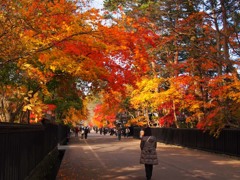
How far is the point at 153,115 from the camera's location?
45938 millimetres

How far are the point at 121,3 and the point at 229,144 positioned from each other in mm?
10784

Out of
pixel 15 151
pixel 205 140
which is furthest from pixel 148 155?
pixel 205 140

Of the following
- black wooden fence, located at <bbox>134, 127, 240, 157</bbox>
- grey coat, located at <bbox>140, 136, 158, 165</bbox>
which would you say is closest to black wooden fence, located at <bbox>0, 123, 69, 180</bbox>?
grey coat, located at <bbox>140, 136, 158, 165</bbox>

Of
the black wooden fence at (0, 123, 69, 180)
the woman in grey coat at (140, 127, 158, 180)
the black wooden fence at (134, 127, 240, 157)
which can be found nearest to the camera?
the black wooden fence at (0, 123, 69, 180)

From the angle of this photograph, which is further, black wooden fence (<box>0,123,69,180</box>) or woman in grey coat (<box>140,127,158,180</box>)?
woman in grey coat (<box>140,127,158,180</box>)

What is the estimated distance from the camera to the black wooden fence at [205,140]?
20.1 metres

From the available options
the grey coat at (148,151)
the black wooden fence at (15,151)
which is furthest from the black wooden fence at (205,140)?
the black wooden fence at (15,151)

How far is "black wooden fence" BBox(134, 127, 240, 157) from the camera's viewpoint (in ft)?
65.9

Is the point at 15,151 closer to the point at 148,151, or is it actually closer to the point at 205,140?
the point at 148,151

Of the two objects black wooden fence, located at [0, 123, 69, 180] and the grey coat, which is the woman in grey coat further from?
black wooden fence, located at [0, 123, 69, 180]

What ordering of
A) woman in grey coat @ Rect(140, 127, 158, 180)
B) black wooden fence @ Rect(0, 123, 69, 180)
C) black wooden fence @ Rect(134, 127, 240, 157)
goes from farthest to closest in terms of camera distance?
black wooden fence @ Rect(134, 127, 240, 157), woman in grey coat @ Rect(140, 127, 158, 180), black wooden fence @ Rect(0, 123, 69, 180)

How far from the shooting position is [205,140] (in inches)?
963

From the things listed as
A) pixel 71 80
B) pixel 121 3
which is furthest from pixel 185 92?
pixel 71 80

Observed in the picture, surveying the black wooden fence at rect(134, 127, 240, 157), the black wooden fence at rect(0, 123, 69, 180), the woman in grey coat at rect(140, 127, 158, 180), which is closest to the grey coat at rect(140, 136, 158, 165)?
the woman in grey coat at rect(140, 127, 158, 180)
